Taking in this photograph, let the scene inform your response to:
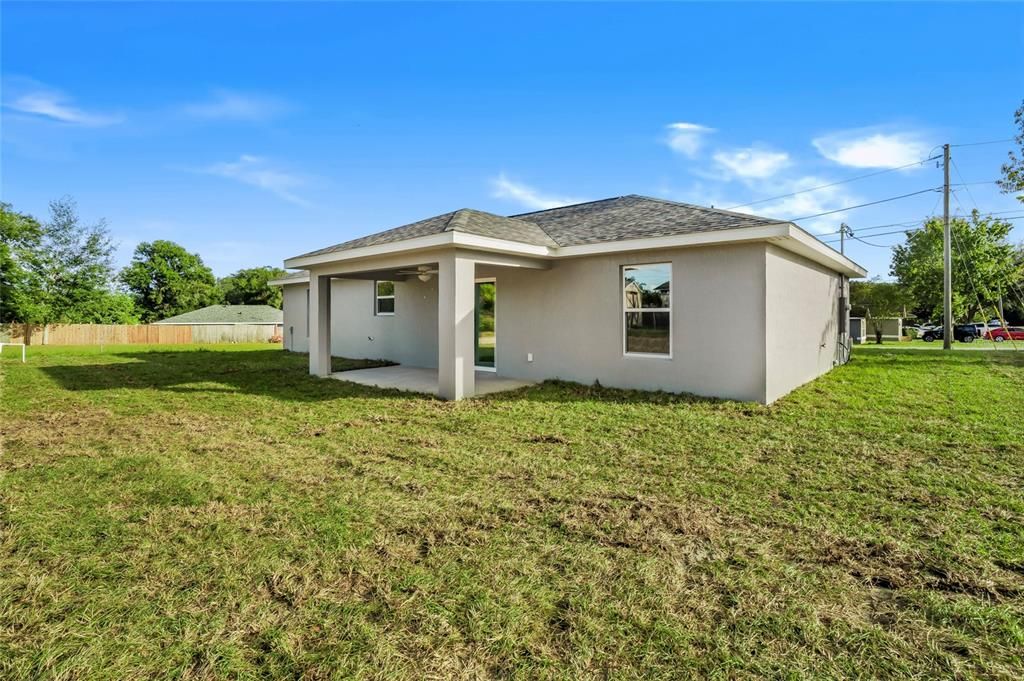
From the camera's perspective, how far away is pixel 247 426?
20.4 ft

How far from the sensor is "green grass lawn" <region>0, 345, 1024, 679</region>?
2.03m

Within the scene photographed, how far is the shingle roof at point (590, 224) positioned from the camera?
801 centimetres

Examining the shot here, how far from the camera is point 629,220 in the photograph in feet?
31.6

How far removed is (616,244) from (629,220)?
158 centimetres

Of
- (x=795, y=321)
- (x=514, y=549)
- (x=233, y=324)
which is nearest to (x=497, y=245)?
(x=795, y=321)

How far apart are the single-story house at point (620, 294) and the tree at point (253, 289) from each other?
135ft

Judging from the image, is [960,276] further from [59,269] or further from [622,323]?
[59,269]

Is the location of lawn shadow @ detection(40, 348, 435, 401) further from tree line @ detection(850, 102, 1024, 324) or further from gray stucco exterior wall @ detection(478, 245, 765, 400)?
tree line @ detection(850, 102, 1024, 324)

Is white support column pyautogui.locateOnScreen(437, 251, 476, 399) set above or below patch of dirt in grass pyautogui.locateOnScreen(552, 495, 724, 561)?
above

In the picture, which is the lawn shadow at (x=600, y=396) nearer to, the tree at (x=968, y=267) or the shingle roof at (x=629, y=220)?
the shingle roof at (x=629, y=220)

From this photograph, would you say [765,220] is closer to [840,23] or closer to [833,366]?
[840,23]

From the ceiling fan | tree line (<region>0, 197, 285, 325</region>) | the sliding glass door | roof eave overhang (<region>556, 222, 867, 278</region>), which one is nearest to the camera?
roof eave overhang (<region>556, 222, 867, 278</region>)

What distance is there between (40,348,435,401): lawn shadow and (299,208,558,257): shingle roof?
276 cm

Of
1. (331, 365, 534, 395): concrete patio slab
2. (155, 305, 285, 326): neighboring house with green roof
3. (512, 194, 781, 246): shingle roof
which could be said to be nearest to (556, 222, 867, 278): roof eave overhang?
(512, 194, 781, 246): shingle roof
